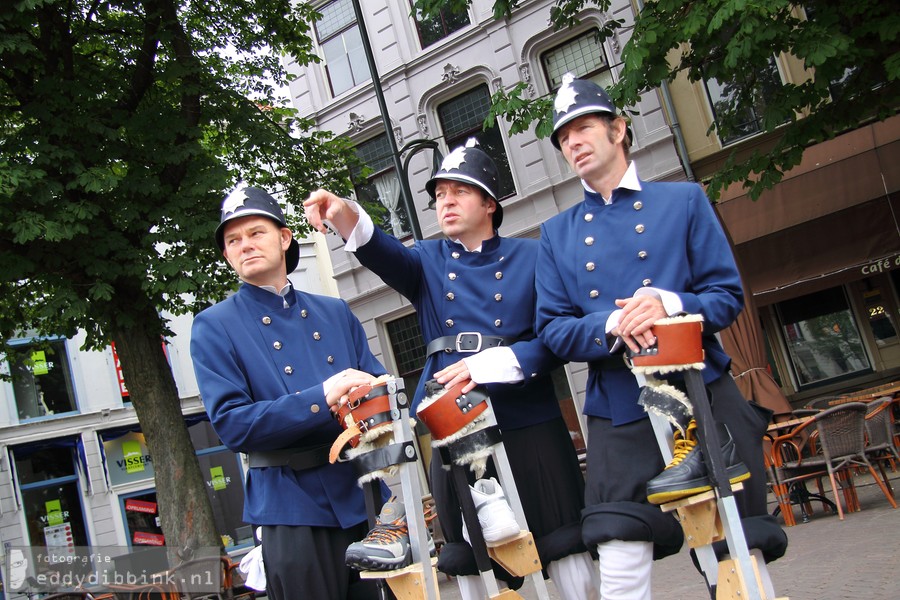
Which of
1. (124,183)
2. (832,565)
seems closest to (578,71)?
(124,183)

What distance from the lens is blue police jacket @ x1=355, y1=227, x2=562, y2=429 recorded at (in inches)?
138

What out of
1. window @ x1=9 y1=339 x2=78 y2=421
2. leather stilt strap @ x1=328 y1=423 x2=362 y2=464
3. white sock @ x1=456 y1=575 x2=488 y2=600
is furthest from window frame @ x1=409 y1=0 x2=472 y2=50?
leather stilt strap @ x1=328 y1=423 x2=362 y2=464

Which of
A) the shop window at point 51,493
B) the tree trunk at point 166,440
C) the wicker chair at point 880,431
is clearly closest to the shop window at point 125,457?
the shop window at point 51,493

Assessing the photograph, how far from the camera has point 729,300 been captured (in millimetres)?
2957

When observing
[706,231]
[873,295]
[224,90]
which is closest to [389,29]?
[224,90]

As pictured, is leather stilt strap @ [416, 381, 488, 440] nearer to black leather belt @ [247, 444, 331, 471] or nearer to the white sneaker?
the white sneaker

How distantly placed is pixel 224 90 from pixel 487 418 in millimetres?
9504

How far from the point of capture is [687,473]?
257 cm

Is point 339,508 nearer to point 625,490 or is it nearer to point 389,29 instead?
point 625,490

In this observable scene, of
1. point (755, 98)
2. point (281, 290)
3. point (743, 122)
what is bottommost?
point (281, 290)

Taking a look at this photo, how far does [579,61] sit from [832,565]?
11874mm

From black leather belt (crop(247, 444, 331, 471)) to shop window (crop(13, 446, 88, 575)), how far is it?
59.6ft

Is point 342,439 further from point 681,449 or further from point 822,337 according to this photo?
point 822,337

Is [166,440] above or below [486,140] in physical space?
below
